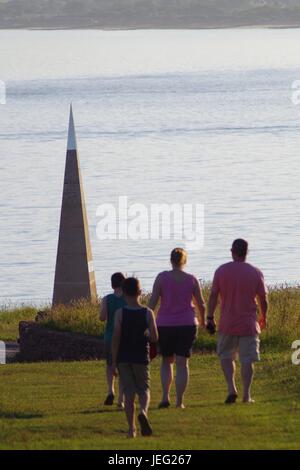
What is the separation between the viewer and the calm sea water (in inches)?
1967

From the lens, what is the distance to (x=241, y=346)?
44.8 feet

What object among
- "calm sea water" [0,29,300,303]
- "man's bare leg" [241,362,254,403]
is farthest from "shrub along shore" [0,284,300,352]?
"calm sea water" [0,29,300,303]

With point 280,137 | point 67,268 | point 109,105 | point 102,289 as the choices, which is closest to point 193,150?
point 280,137

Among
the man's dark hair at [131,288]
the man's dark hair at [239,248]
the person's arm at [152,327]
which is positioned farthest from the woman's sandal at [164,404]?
the man's dark hair at [131,288]

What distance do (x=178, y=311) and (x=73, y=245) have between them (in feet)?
35.9

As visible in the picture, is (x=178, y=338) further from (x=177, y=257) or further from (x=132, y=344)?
(x=132, y=344)

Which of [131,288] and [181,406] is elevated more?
[131,288]

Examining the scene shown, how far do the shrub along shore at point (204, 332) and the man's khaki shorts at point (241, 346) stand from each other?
5.59m

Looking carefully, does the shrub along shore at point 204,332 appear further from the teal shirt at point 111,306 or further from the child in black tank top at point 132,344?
the child in black tank top at point 132,344

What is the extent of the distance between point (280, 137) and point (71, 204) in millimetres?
79061

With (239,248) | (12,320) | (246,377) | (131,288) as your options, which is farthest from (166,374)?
(12,320)

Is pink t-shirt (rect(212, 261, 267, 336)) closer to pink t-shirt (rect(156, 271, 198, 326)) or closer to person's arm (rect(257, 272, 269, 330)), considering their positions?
person's arm (rect(257, 272, 269, 330))

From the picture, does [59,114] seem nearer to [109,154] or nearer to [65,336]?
[109,154]

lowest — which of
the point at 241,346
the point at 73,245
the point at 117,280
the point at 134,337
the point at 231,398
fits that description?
the point at 231,398
